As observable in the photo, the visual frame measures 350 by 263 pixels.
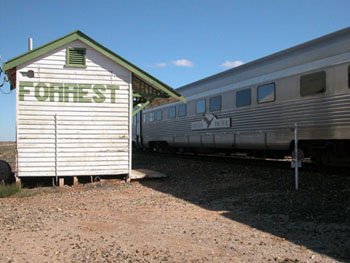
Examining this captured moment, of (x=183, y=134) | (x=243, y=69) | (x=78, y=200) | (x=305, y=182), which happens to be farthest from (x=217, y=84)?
(x=78, y=200)

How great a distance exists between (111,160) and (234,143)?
6.01 m

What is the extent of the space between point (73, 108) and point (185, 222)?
6.20 metres

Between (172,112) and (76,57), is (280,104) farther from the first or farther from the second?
(172,112)

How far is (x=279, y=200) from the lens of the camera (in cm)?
958

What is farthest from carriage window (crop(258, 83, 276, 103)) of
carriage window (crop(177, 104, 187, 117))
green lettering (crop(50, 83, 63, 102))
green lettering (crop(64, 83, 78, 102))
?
carriage window (crop(177, 104, 187, 117))

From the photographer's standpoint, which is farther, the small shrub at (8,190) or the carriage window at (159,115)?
the carriage window at (159,115)

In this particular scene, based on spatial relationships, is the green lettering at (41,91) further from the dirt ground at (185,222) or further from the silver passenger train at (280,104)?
the silver passenger train at (280,104)

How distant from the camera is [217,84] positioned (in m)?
19.5

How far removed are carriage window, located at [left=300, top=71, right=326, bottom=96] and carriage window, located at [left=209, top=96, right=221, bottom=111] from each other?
5.64 m

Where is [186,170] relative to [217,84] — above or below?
below

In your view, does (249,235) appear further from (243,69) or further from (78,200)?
(243,69)

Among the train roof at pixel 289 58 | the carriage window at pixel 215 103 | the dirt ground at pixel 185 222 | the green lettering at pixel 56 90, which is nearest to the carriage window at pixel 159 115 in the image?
the train roof at pixel 289 58

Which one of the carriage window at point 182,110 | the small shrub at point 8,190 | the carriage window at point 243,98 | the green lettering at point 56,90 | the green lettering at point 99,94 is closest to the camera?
the small shrub at point 8,190

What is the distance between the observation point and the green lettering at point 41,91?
1287 centimetres
